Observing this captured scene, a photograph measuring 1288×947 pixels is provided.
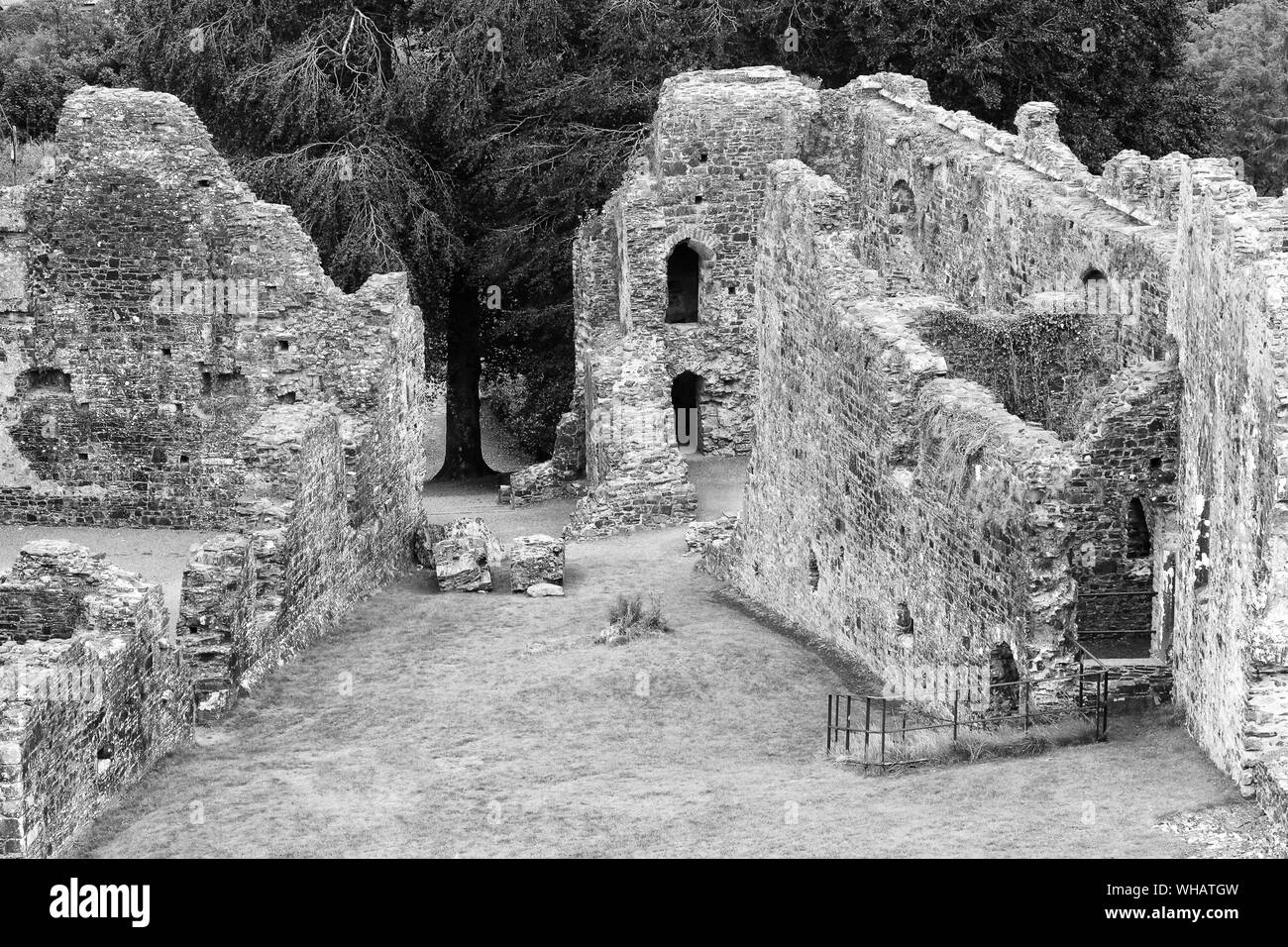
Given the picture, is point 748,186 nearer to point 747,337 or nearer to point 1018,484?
point 747,337

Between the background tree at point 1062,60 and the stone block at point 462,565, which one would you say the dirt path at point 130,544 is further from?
the background tree at point 1062,60

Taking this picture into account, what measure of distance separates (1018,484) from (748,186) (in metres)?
18.6

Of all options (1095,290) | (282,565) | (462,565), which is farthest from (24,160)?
(1095,290)

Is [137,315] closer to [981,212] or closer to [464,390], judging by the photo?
[464,390]

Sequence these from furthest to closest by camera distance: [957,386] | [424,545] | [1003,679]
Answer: [424,545]
[957,386]
[1003,679]

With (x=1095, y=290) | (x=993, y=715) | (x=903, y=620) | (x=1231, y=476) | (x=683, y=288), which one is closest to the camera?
(x=1231, y=476)

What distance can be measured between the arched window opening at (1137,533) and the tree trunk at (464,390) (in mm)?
24252

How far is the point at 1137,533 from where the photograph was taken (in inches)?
968

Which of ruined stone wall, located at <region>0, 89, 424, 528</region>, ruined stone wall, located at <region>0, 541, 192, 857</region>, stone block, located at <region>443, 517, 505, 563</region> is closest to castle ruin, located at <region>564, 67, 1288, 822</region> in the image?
stone block, located at <region>443, 517, 505, 563</region>

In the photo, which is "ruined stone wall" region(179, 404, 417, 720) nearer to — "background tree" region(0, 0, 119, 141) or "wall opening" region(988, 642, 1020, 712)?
"wall opening" region(988, 642, 1020, 712)

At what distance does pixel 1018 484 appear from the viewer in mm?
24359

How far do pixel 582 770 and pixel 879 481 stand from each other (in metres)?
5.13

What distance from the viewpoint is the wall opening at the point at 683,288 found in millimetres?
43531

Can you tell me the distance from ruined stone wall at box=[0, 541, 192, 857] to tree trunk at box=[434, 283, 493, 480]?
21193 mm
